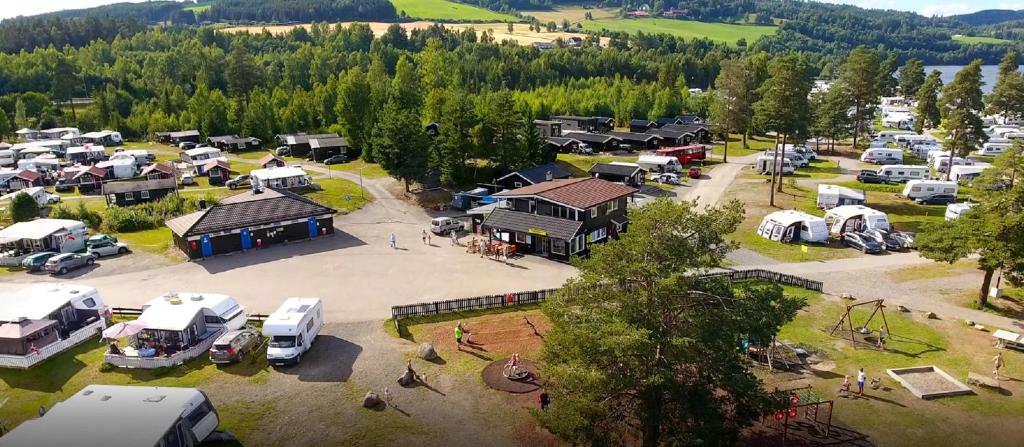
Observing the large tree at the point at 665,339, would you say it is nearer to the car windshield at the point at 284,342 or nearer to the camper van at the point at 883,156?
the car windshield at the point at 284,342

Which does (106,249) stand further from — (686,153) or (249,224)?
(686,153)

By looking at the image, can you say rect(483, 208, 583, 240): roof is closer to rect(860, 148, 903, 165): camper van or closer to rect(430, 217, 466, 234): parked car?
rect(430, 217, 466, 234): parked car

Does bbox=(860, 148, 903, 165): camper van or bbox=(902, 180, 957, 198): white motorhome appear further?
bbox=(860, 148, 903, 165): camper van

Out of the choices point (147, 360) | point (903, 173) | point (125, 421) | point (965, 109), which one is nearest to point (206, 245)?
point (147, 360)

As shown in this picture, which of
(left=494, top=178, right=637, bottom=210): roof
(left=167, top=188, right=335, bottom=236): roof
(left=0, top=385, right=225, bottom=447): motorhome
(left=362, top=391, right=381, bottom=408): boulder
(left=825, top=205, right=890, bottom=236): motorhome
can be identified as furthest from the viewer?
(left=825, top=205, right=890, bottom=236): motorhome

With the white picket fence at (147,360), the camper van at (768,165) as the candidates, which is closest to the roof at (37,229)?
the white picket fence at (147,360)

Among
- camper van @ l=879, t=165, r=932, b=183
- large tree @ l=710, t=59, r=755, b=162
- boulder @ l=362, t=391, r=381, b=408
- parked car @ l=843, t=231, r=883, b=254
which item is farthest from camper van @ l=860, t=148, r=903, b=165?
boulder @ l=362, t=391, r=381, b=408

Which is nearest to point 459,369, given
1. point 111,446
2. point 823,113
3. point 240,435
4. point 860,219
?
point 240,435
